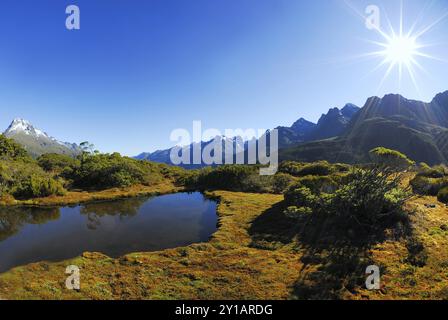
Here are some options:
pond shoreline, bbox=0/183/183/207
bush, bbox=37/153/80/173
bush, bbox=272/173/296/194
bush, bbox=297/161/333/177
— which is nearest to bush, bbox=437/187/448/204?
bush, bbox=297/161/333/177

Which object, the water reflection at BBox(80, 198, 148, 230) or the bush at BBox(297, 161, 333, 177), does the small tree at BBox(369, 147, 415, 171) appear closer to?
the bush at BBox(297, 161, 333, 177)

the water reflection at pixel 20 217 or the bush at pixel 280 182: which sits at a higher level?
the bush at pixel 280 182

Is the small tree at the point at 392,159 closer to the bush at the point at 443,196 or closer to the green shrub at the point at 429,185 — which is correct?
the bush at the point at 443,196

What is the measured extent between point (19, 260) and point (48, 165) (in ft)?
174

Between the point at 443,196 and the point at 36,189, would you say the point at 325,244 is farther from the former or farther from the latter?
the point at 36,189

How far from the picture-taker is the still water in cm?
2144

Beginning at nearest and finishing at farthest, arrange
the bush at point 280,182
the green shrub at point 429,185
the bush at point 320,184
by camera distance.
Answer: the bush at point 320,184, the green shrub at point 429,185, the bush at point 280,182

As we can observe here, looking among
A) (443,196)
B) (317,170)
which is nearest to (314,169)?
(317,170)

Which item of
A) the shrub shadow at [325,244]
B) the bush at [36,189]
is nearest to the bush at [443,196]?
the shrub shadow at [325,244]

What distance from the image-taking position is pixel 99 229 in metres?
27.1

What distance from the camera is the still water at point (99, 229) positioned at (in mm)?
21438

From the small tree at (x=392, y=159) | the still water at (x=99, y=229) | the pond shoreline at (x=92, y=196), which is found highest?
the small tree at (x=392, y=159)
